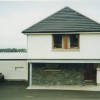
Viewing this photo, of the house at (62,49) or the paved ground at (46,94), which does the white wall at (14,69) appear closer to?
the house at (62,49)

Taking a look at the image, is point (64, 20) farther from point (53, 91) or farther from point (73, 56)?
point (53, 91)

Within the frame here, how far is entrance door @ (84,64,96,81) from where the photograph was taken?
2922 centimetres

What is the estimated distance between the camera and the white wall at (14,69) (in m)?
32.5

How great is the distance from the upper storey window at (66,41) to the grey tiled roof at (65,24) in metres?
0.66

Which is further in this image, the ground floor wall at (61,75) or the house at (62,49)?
the ground floor wall at (61,75)

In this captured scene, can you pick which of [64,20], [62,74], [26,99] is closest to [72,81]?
[62,74]

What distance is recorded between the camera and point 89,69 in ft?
97.1

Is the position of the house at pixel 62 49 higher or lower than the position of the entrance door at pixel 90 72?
higher

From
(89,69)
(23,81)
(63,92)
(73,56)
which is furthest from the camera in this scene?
(23,81)

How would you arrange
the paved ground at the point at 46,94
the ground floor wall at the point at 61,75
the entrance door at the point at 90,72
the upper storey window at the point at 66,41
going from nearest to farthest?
the paved ground at the point at 46,94 → the upper storey window at the point at 66,41 → the ground floor wall at the point at 61,75 → the entrance door at the point at 90,72

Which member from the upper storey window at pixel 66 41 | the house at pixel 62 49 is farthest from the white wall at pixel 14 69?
the upper storey window at pixel 66 41

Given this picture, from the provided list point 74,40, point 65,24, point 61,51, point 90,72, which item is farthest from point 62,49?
point 90,72

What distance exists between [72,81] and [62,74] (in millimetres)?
1024

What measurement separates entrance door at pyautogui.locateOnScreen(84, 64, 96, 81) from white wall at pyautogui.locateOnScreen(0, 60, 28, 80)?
647 centimetres
